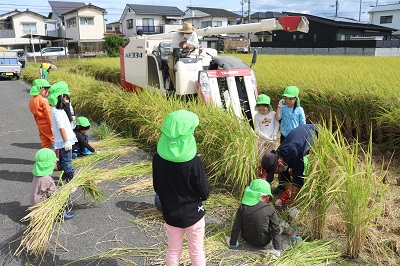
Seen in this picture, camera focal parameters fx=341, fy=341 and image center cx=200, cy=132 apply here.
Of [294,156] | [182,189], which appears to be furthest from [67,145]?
[294,156]

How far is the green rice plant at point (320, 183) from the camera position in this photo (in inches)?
115

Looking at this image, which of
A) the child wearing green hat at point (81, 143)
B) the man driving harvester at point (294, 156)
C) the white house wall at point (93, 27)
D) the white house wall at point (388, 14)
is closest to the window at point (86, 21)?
the white house wall at point (93, 27)

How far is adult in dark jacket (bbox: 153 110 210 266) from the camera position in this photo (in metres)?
2.24

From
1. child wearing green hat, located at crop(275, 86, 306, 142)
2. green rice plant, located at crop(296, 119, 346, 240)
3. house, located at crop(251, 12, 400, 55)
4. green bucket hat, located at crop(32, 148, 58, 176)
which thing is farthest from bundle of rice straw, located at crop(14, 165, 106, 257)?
house, located at crop(251, 12, 400, 55)

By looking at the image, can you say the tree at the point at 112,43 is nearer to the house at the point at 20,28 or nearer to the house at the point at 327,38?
the house at the point at 327,38

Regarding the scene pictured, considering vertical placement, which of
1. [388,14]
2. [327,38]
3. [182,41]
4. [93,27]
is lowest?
[182,41]

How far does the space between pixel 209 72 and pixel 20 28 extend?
4776cm

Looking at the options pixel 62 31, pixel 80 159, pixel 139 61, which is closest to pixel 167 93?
pixel 139 61

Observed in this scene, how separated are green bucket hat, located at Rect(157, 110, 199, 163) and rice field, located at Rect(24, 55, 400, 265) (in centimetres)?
109

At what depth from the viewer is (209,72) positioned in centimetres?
643

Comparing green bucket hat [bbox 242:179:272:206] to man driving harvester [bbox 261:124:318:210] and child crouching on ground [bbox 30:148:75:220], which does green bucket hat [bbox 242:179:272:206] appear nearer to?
man driving harvester [bbox 261:124:318:210]

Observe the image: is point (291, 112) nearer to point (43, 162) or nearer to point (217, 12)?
point (43, 162)

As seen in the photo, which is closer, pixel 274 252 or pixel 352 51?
pixel 274 252

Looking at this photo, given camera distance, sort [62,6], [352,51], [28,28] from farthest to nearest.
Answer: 1. [62,6]
2. [28,28]
3. [352,51]
